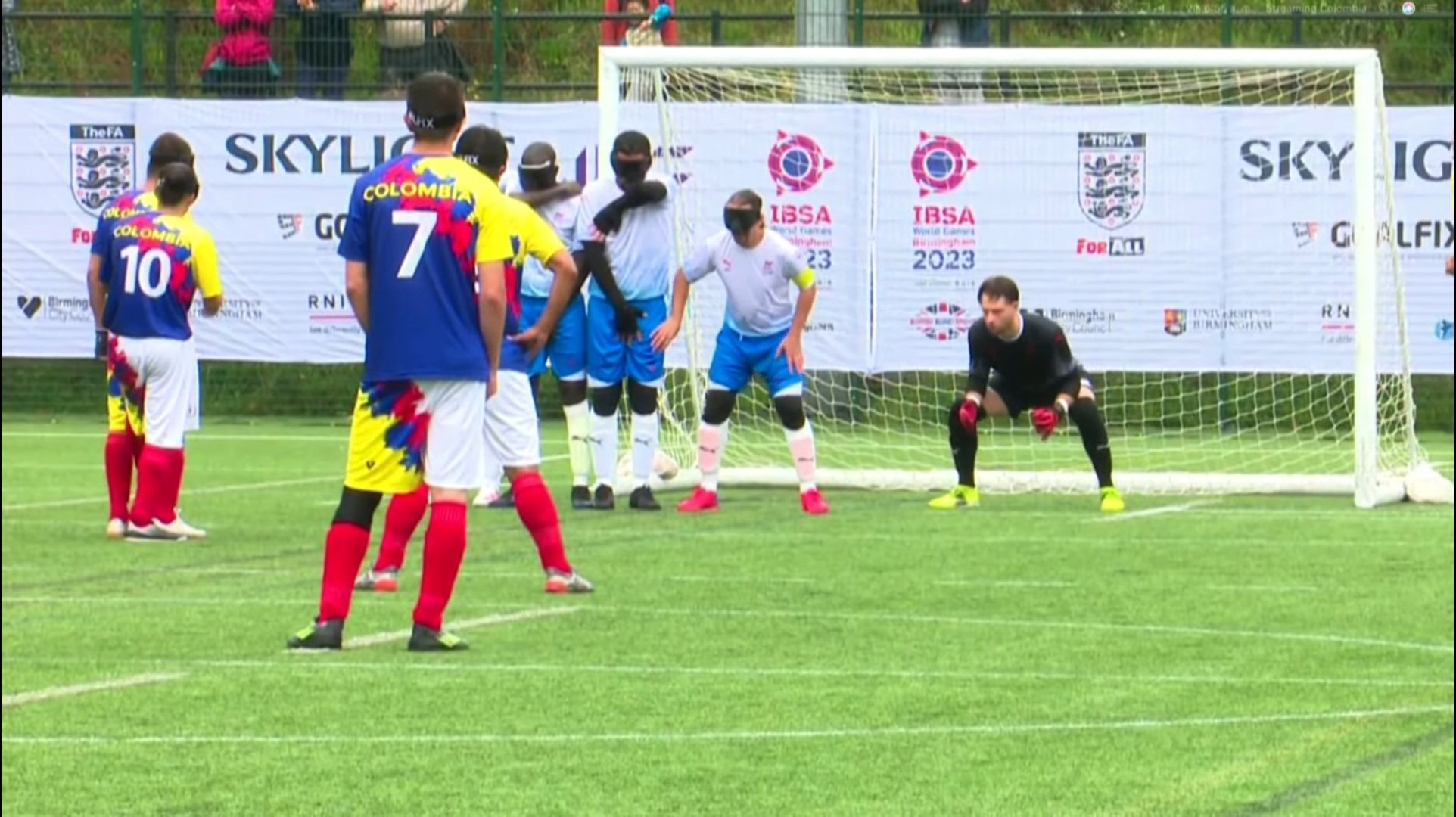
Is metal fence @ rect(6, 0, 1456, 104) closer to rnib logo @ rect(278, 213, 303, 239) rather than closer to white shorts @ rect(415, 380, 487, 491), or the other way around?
white shorts @ rect(415, 380, 487, 491)

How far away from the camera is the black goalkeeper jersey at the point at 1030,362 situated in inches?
106

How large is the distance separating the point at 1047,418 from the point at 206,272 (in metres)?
3.23

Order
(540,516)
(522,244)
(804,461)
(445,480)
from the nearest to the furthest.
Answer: (522,244), (445,480), (540,516), (804,461)

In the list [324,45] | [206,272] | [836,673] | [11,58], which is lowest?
[836,673]

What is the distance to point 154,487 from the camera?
53.7 ft

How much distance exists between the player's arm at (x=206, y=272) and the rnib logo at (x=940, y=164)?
2.35 m

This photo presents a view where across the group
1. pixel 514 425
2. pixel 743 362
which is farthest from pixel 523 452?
pixel 743 362

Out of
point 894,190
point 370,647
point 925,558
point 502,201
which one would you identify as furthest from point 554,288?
point 925,558

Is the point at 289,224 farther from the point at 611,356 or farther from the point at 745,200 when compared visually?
the point at 745,200

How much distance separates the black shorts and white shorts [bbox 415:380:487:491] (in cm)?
177

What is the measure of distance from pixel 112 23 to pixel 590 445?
1322 centimetres

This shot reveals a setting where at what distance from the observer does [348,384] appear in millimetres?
6133

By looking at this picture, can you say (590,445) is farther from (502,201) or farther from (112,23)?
(502,201)

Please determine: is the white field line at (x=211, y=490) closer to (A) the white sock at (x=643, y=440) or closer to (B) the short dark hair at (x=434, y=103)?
(A) the white sock at (x=643, y=440)
